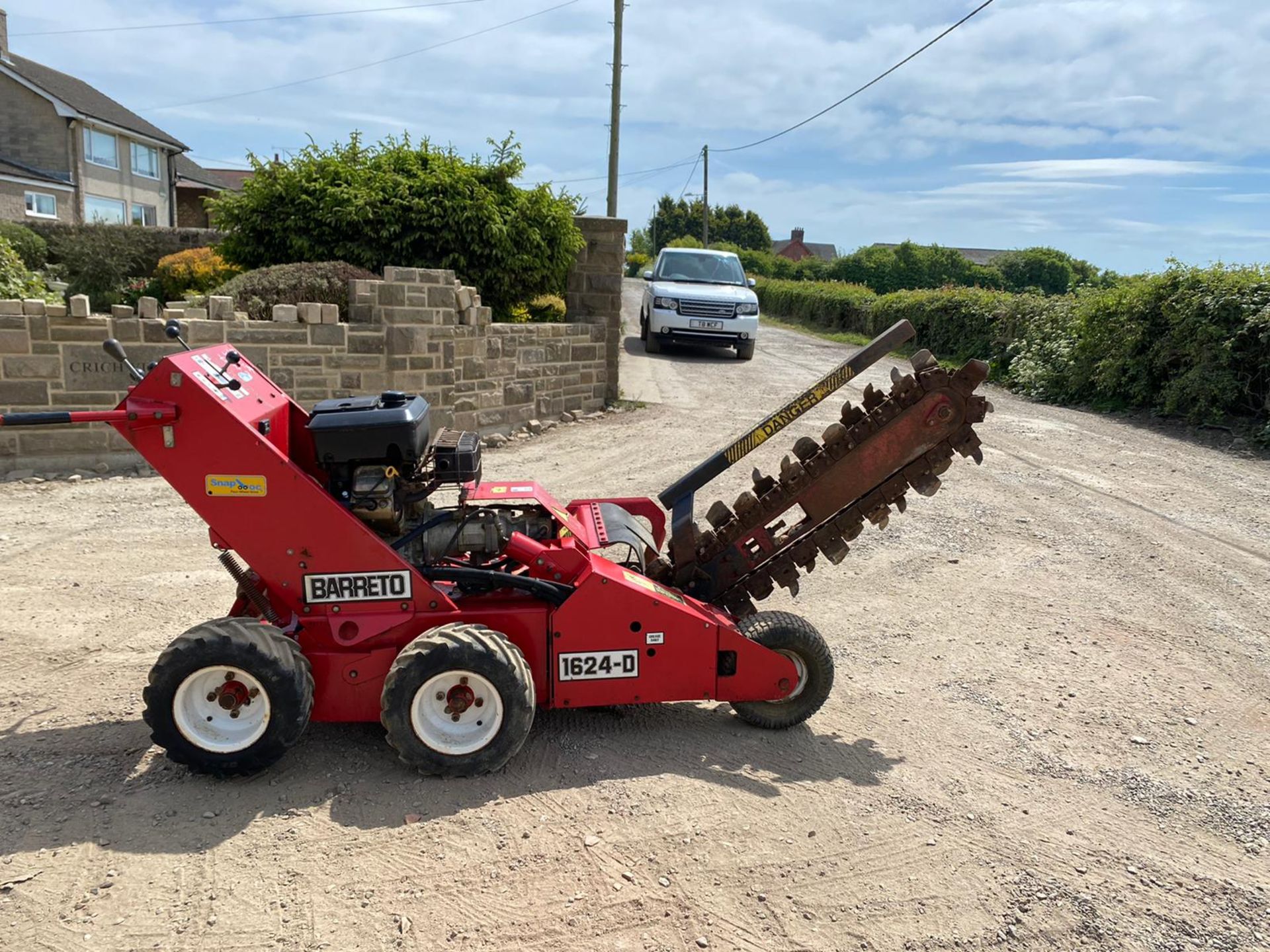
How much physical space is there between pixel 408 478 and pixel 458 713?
107 centimetres

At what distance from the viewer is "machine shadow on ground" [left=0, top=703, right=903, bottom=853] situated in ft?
11.6

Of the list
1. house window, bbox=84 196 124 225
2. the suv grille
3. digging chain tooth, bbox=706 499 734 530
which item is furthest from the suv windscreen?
house window, bbox=84 196 124 225

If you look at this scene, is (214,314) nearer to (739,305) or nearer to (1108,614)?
(1108,614)

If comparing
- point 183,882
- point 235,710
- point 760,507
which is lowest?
point 183,882

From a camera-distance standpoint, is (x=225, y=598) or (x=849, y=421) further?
(x=225, y=598)

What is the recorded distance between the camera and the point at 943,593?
6.52 metres

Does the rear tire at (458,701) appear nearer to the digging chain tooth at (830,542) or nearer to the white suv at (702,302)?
the digging chain tooth at (830,542)

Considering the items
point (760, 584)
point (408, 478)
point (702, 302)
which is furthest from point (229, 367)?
point (702, 302)

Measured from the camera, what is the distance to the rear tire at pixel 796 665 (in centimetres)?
428

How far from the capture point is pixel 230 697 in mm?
3752

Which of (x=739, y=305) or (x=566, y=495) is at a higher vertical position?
(x=739, y=305)

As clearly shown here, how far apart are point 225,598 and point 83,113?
39362mm

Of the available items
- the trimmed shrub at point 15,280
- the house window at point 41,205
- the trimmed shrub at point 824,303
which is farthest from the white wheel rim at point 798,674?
the house window at point 41,205

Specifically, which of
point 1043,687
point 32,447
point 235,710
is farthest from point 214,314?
point 1043,687
